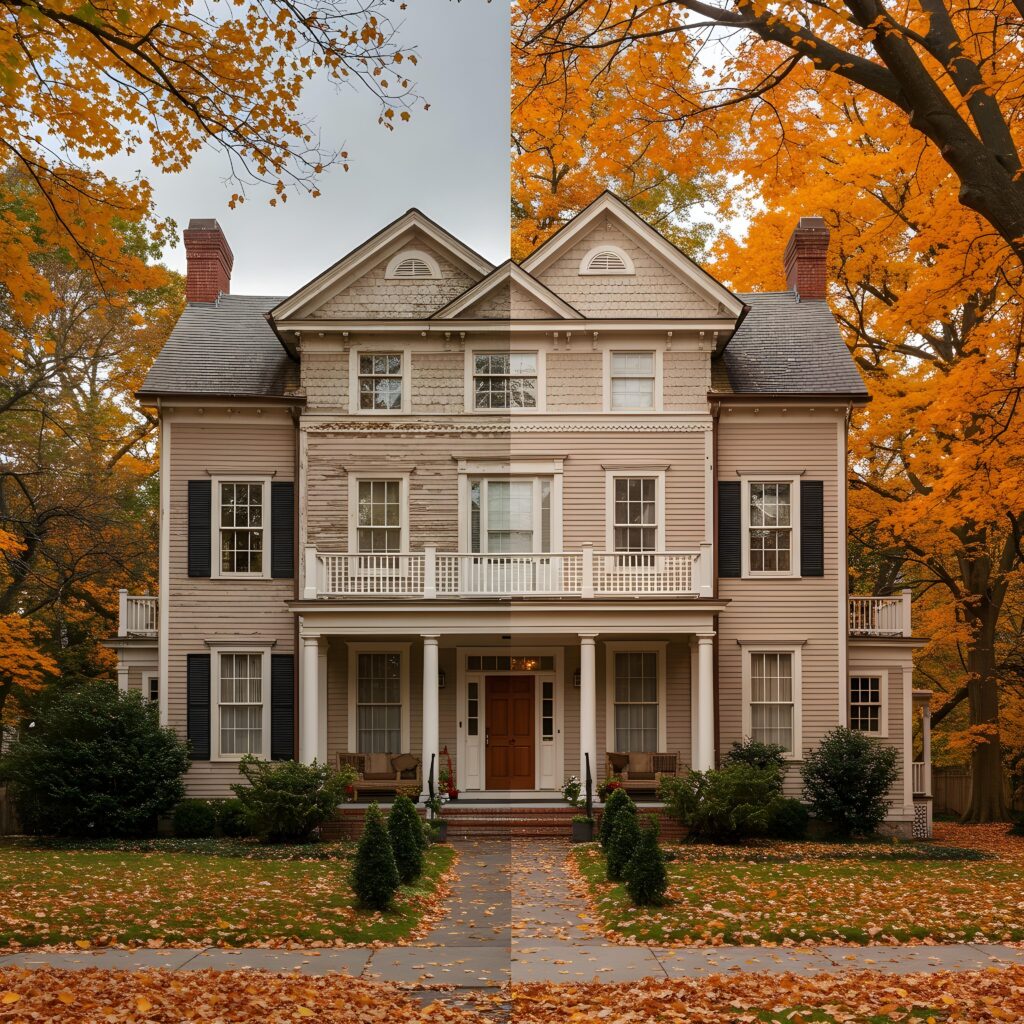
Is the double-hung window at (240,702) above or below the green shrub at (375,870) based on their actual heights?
above

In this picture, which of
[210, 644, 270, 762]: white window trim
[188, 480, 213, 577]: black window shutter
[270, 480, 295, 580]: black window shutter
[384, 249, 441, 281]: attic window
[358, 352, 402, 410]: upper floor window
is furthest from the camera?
[210, 644, 270, 762]: white window trim

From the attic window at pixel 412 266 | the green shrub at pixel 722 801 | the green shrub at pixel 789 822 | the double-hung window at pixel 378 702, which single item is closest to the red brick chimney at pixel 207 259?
the attic window at pixel 412 266

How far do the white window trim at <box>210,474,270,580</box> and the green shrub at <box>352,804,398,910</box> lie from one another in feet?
20.3

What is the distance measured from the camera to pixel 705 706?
17.0 metres

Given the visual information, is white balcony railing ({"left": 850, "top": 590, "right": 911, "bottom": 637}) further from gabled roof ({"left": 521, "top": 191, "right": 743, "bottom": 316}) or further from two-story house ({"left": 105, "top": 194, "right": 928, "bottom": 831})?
gabled roof ({"left": 521, "top": 191, "right": 743, "bottom": 316})

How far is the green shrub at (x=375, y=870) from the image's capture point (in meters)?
9.40

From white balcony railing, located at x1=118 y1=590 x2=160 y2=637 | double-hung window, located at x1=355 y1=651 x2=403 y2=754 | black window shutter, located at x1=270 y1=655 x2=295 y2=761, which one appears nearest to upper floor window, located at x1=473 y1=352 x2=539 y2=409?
double-hung window, located at x1=355 y1=651 x2=403 y2=754

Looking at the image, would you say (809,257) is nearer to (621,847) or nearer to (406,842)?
(621,847)

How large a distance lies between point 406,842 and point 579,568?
7232 mm

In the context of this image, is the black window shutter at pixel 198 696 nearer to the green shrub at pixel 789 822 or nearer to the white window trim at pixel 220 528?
the white window trim at pixel 220 528

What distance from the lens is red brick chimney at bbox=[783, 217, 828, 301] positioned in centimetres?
2020

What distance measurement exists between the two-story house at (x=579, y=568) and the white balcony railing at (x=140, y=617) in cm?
3

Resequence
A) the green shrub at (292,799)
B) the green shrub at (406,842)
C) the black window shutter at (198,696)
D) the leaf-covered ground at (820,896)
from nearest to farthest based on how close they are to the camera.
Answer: the leaf-covered ground at (820,896) < the green shrub at (406,842) < the green shrub at (292,799) < the black window shutter at (198,696)

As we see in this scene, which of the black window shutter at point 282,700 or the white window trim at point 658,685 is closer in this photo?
the black window shutter at point 282,700
